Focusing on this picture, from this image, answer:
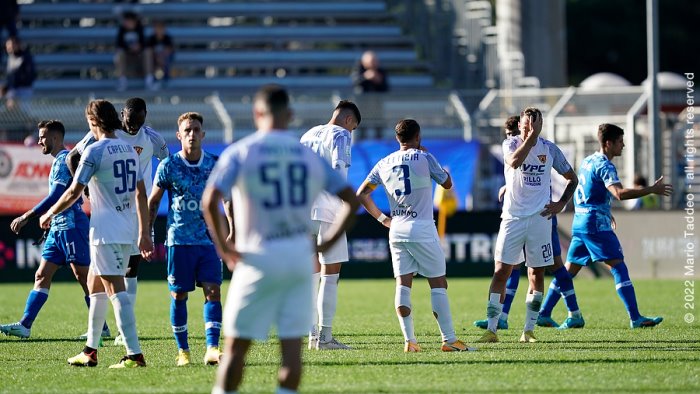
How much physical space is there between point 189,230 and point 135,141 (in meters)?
1.98

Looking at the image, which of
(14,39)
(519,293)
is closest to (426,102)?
(519,293)

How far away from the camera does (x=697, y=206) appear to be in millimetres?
25047

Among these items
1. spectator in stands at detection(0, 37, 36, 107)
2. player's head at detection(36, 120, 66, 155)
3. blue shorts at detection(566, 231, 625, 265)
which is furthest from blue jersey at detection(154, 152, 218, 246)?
spectator in stands at detection(0, 37, 36, 107)

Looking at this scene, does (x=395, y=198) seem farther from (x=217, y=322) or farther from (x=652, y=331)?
(x=652, y=331)

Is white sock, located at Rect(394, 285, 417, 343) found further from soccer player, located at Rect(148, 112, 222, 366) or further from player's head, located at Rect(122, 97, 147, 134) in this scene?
player's head, located at Rect(122, 97, 147, 134)

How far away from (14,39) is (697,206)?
16382 mm

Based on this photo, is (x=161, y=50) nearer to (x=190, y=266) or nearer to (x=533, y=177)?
(x=533, y=177)

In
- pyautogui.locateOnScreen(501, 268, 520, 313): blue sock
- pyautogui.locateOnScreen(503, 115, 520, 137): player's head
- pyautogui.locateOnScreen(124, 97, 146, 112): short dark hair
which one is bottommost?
pyautogui.locateOnScreen(501, 268, 520, 313): blue sock

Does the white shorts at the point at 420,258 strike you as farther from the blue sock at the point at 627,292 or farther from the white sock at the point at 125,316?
the blue sock at the point at 627,292

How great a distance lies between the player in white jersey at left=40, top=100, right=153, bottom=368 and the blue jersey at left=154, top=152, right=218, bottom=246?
0.92 feet

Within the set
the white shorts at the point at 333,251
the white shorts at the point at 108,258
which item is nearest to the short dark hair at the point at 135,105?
the white shorts at the point at 108,258

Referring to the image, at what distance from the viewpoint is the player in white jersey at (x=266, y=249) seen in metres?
7.44

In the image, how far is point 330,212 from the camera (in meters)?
12.3

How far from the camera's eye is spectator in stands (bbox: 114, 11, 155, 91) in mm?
30969
